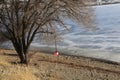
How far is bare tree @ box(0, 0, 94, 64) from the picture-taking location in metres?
19.5

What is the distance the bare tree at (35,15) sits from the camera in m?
19.5

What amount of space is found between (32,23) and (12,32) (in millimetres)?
1406

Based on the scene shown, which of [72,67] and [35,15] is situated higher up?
[35,15]

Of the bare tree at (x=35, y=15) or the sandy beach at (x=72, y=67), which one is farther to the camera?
the bare tree at (x=35, y=15)

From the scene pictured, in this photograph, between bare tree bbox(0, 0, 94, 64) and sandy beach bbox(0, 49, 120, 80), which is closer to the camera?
sandy beach bbox(0, 49, 120, 80)

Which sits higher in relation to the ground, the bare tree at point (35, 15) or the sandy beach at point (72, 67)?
the bare tree at point (35, 15)

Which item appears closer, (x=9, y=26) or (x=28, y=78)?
(x=28, y=78)

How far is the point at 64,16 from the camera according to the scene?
66.4 ft

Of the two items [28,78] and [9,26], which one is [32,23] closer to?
[9,26]

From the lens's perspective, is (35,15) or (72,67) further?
(72,67)

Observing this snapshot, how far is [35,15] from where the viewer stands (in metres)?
20.0

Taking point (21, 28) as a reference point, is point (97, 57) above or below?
below

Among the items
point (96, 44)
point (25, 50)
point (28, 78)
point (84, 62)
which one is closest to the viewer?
point (28, 78)

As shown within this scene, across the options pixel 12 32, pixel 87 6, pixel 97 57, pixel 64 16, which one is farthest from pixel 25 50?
pixel 97 57
